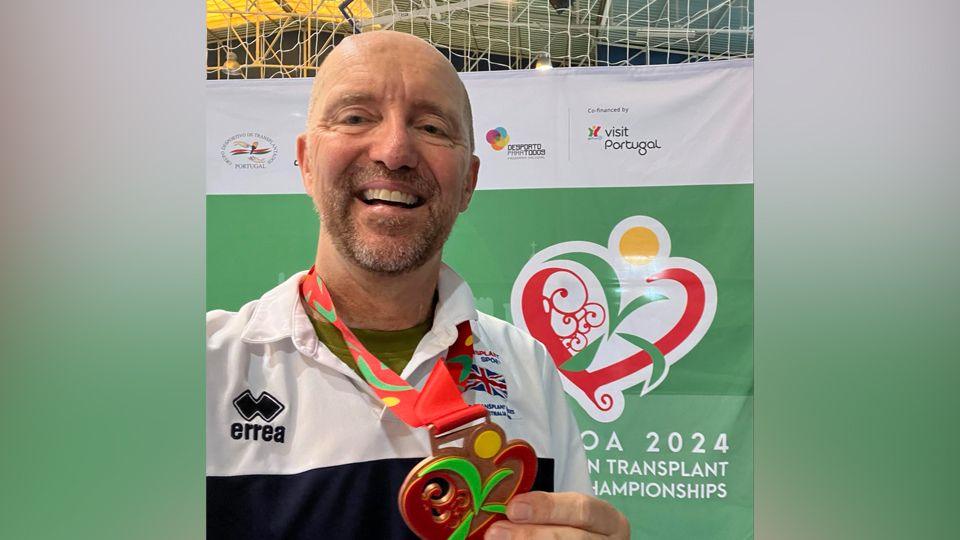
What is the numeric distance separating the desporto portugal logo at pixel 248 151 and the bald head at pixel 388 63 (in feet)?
1.13

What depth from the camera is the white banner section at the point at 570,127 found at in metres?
1.94

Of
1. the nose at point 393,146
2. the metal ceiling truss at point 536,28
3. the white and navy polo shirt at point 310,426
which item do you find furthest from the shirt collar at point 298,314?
the metal ceiling truss at point 536,28

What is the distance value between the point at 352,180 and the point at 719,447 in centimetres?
118

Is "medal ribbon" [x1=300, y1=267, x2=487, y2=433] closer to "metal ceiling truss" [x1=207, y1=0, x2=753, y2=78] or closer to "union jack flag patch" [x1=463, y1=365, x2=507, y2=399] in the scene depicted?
"union jack flag patch" [x1=463, y1=365, x2=507, y2=399]

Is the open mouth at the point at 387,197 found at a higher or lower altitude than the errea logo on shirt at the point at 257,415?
higher

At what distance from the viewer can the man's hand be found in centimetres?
159

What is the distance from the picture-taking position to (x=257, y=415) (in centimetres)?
173

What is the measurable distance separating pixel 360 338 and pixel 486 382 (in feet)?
1.05

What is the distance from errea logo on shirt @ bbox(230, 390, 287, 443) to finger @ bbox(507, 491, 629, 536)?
574 millimetres

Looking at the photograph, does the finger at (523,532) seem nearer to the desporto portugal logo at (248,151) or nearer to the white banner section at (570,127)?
the white banner section at (570,127)

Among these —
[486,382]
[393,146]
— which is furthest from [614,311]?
[393,146]

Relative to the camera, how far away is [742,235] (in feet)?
6.38

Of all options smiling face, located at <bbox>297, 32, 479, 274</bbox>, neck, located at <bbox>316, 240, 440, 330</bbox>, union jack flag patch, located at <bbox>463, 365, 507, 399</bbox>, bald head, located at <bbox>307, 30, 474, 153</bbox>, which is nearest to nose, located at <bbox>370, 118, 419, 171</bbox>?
smiling face, located at <bbox>297, 32, 479, 274</bbox>
